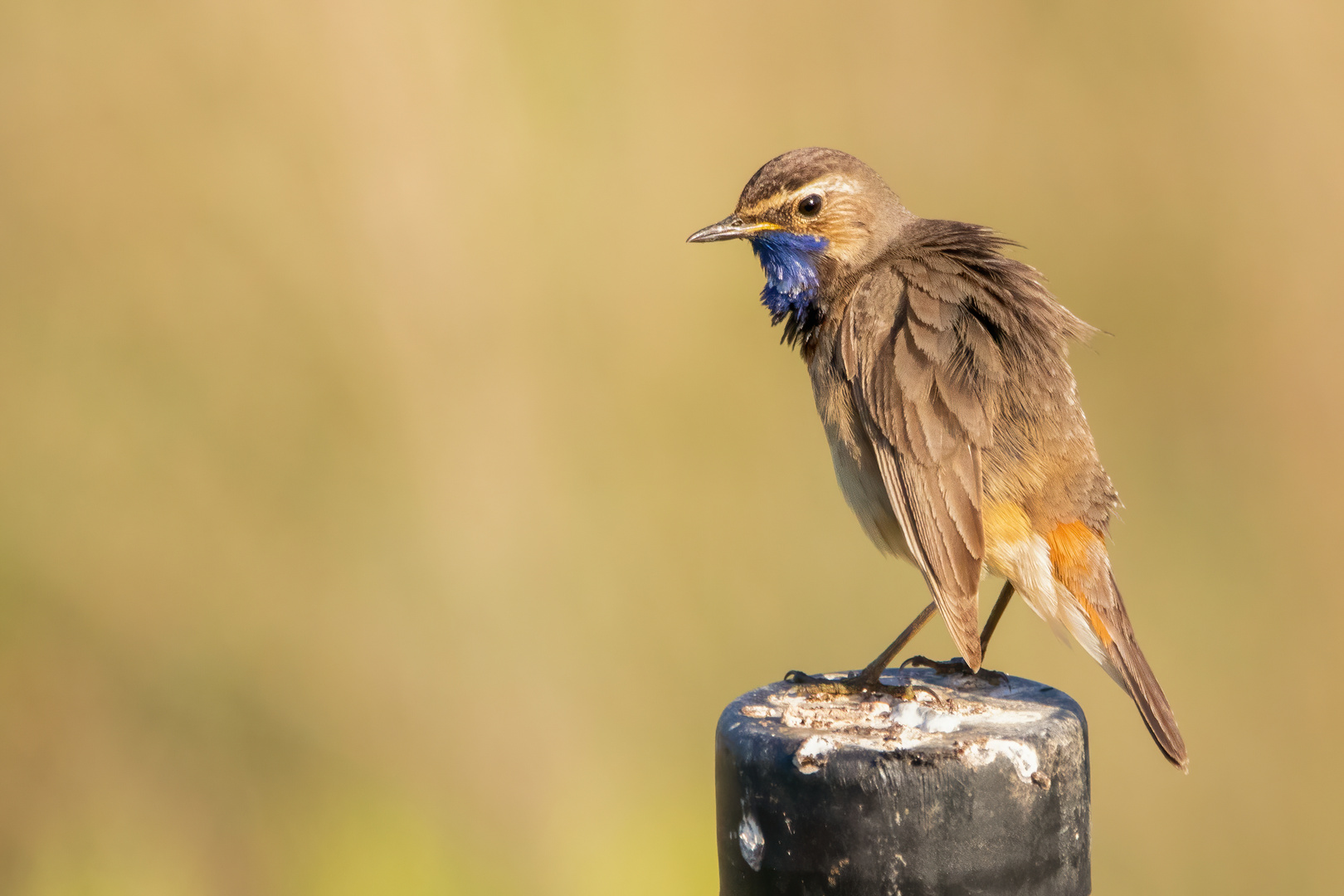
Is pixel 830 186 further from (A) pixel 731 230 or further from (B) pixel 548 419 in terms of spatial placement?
(B) pixel 548 419

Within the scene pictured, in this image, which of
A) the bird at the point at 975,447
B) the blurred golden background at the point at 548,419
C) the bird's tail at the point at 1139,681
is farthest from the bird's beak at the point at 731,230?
the blurred golden background at the point at 548,419

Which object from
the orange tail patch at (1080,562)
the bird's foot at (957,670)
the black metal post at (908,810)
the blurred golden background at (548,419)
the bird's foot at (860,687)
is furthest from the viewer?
the blurred golden background at (548,419)

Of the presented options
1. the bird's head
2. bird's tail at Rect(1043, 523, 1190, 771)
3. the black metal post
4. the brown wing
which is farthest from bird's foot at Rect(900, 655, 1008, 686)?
the bird's head

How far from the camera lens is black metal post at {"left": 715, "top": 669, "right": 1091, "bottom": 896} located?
2.43m

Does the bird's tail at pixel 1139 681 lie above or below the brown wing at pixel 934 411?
below

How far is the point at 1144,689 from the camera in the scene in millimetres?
3607

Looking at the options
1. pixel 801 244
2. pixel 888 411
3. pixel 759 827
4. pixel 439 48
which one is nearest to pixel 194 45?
pixel 439 48

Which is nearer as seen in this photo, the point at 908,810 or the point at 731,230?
the point at 908,810

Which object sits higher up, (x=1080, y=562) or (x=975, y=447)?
(x=975, y=447)

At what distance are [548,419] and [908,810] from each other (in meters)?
4.51

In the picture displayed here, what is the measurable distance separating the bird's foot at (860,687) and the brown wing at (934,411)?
1.26 ft

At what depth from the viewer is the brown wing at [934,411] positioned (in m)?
3.72

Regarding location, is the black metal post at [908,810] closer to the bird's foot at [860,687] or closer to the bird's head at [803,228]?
the bird's foot at [860,687]

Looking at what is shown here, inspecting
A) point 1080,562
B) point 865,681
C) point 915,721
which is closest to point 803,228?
point 1080,562
